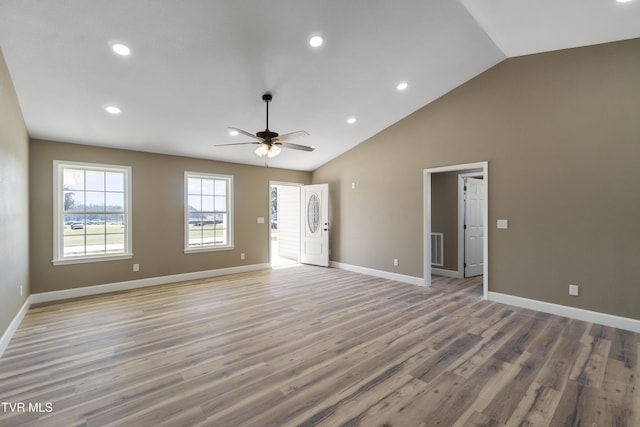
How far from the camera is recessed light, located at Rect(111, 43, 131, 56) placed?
2852 mm

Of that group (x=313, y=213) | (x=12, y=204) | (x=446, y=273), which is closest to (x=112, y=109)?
(x=12, y=204)

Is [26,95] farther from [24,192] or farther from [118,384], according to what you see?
[118,384]

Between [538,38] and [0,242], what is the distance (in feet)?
21.1

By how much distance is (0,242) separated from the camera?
2.77 meters

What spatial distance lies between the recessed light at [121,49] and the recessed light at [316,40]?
1907 millimetres

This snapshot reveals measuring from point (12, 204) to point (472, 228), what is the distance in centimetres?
736

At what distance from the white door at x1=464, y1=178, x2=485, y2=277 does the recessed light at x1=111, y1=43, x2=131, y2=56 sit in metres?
5.97

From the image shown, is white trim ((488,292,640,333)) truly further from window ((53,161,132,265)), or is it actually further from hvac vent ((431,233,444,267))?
window ((53,161,132,265))

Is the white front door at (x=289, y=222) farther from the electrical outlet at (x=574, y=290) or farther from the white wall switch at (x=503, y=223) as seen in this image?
the electrical outlet at (x=574, y=290)

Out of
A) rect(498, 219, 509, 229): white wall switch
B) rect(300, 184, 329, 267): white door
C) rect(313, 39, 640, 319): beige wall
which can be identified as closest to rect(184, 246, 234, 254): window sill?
rect(300, 184, 329, 267): white door

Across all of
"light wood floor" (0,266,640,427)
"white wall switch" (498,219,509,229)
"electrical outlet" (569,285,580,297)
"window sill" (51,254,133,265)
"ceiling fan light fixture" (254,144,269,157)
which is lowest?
"light wood floor" (0,266,640,427)

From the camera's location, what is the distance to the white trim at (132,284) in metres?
4.54

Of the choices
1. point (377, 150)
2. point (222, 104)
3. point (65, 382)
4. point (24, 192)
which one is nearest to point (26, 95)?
point (24, 192)

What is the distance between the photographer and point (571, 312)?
12.3 feet
